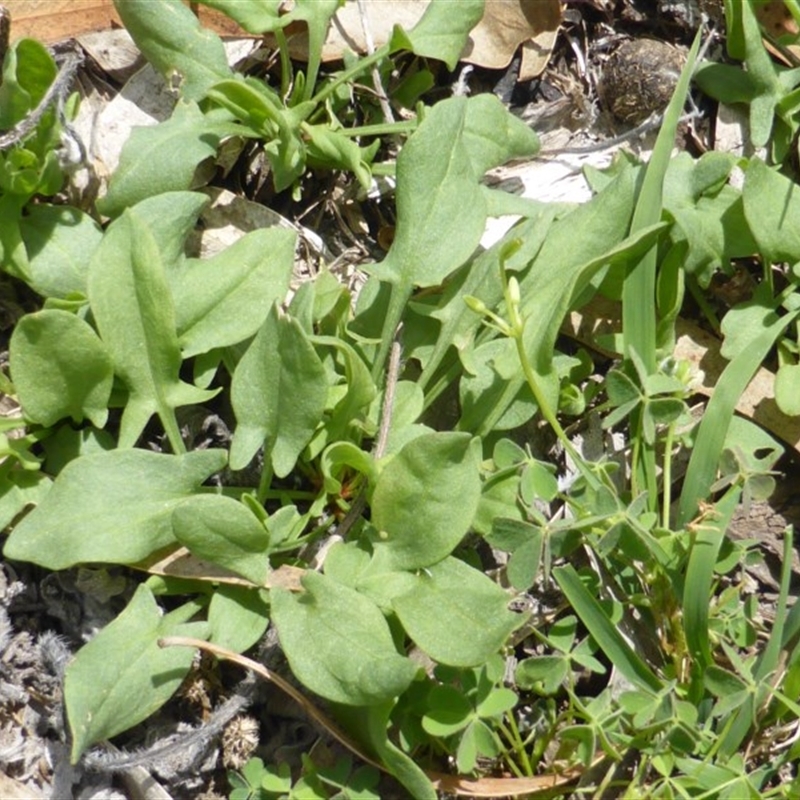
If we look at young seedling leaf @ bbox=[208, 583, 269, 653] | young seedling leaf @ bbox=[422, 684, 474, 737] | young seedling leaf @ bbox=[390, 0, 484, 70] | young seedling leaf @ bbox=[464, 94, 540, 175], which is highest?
young seedling leaf @ bbox=[390, 0, 484, 70]

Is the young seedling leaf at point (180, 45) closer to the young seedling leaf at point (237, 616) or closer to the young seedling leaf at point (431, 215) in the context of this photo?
the young seedling leaf at point (431, 215)

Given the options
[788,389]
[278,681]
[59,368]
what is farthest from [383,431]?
[788,389]

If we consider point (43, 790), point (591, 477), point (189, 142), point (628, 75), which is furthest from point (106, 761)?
point (628, 75)

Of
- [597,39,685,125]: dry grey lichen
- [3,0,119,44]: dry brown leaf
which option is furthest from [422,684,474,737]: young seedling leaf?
[3,0,119,44]: dry brown leaf

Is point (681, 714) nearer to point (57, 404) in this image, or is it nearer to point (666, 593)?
point (666, 593)

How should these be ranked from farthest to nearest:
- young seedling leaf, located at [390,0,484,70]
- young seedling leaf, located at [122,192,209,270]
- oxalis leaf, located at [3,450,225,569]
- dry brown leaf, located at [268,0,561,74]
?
dry brown leaf, located at [268,0,561,74]
young seedling leaf, located at [390,0,484,70]
young seedling leaf, located at [122,192,209,270]
oxalis leaf, located at [3,450,225,569]

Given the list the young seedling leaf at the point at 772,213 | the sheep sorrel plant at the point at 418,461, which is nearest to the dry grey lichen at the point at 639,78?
the sheep sorrel plant at the point at 418,461

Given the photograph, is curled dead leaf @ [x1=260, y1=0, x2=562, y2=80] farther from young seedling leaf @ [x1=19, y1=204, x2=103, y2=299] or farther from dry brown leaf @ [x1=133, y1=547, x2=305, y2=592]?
dry brown leaf @ [x1=133, y1=547, x2=305, y2=592]
